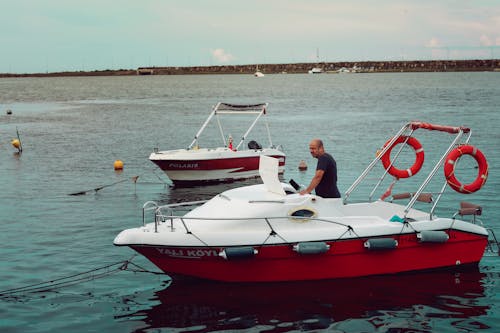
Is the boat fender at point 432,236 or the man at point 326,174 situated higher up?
the man at point 326,174

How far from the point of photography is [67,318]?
11961mm

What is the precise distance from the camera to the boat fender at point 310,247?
1268cm

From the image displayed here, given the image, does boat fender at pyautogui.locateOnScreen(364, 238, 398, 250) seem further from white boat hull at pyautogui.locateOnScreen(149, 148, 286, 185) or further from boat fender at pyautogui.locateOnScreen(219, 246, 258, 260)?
white boat hull at pyautogui.locateOnScreen(149, 148, 286, 185)

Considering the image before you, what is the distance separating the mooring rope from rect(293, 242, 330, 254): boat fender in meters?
3.32

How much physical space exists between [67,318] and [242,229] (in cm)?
357

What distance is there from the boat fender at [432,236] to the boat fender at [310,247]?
6.61 feet

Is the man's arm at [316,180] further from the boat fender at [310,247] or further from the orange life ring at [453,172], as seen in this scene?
the orange life ring at [453,172]

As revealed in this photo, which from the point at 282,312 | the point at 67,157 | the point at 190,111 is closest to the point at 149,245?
the point at 282,312

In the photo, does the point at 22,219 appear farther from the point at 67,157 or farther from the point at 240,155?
the point at 67,157

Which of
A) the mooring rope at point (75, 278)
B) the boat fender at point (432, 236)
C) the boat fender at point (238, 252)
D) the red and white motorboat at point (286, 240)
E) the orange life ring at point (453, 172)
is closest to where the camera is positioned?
the boat fender at point (238, 252)

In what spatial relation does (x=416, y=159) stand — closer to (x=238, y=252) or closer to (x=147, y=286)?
(x=238, y=252)

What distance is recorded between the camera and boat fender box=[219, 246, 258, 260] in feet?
41.3

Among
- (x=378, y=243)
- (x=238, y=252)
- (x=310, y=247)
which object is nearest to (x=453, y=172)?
(x=378, y=243)

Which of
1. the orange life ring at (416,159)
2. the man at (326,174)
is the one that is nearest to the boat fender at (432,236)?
the man at (326,174)
